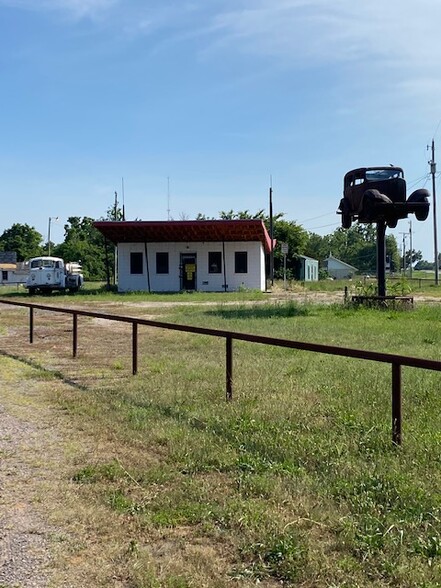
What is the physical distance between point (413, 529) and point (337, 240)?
132063 mm

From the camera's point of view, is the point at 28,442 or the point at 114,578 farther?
the point at 28,442

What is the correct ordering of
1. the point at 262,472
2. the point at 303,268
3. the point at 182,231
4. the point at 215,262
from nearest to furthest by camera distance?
the point at 262,472, the point at 182,231, the point at 215,262, the point at 303,268

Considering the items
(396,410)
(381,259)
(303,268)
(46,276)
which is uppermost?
(303,268)

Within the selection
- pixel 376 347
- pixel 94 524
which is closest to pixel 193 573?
pixel 94 524

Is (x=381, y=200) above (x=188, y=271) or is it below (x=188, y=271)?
above

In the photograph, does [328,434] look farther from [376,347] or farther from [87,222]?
[87,222]

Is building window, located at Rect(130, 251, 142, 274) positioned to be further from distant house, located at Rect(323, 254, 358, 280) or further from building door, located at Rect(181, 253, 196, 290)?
distant house, located at Rect(323, 254, 358, 280)

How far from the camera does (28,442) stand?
533 centimetres

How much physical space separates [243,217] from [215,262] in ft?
122

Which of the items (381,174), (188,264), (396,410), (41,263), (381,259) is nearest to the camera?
(396,410)

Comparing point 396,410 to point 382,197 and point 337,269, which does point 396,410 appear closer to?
point 382,197

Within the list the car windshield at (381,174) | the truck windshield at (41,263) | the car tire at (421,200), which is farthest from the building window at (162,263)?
the car tire at (421,200)

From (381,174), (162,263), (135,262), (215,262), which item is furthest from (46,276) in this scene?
(381,174)

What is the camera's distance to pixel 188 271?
37.6 m
